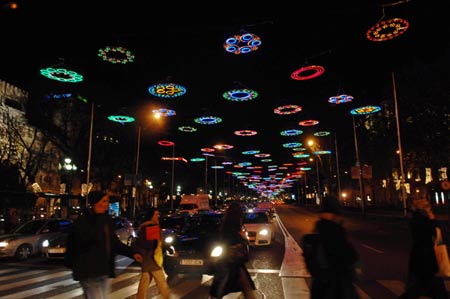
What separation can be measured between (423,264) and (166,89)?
59.7ft

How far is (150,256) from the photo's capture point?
7117 millimetres

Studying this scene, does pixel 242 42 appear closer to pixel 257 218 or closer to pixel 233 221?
pixel 257 218

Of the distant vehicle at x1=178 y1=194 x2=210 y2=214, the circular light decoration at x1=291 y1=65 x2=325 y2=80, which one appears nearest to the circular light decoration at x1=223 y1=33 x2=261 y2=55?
the circular light decoration at x1=291 y1=65 x2=325 y2=80

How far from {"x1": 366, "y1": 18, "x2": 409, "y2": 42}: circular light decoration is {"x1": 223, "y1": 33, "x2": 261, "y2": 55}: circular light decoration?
4.70 metres

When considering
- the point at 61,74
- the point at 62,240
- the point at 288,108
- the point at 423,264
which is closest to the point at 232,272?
the point at 423,264

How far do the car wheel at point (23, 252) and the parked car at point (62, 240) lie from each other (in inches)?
25.4

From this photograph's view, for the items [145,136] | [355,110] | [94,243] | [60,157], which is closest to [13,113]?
[60,157]

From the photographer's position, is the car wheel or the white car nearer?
the car wheel

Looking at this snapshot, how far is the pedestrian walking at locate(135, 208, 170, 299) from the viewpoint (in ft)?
22.8

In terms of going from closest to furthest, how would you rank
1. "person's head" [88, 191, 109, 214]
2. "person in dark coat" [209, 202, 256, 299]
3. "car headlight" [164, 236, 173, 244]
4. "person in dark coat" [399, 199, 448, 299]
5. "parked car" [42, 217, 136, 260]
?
1. "person's head" [88, 191, 109, 214]
2. "person in dark coat" [399, 199, 448, 299]
3. "person in dark coat" [209, 202, 256, 299]
4. "car headlight" [164, 236, 173, 244]
5. "parked car" [42, 217, 136, 260]

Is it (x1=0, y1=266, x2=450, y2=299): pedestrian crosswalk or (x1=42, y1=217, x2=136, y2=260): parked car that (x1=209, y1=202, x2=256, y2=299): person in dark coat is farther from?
(x1=42, y1=217, x2=136, y2=260): parked car

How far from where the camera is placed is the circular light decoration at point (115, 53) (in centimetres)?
1726

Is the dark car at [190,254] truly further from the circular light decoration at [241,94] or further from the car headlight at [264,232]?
the circular light decoration at [241,94]

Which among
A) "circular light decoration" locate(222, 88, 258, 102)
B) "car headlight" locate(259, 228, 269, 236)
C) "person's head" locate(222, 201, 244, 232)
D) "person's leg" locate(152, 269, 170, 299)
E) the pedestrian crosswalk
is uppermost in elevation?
"circular light decoration" locate(222, 88, 258, 102)
